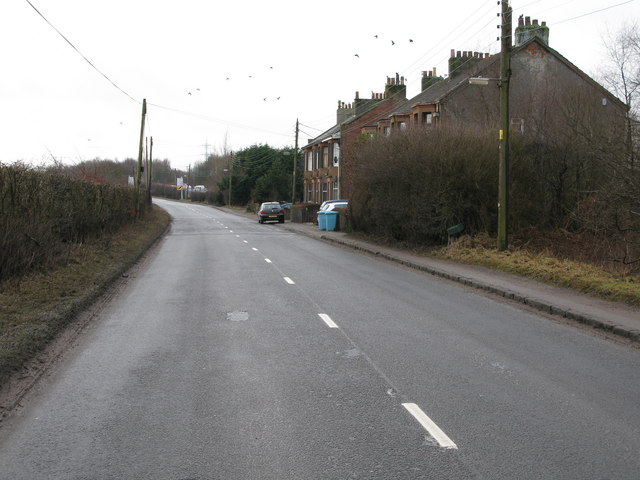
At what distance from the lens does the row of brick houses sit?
2352 cm

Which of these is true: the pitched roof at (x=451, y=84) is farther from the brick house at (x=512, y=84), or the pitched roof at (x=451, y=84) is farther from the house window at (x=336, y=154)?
the house window at (x=336, y=154)

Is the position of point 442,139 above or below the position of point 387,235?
above

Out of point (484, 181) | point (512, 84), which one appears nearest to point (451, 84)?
point (512, 84)

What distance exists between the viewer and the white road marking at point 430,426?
4.60 meters

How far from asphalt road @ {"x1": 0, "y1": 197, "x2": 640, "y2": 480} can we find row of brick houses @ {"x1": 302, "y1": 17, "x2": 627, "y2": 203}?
9.59m

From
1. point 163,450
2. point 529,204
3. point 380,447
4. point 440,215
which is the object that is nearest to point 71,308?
point 163,450

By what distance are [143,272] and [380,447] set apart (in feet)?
44.2

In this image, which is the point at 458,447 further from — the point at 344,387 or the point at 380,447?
the point at 344,387

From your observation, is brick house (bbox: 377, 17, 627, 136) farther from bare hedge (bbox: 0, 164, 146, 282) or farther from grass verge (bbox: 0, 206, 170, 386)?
grass verge (bbox: 0, 206, 170, 386)

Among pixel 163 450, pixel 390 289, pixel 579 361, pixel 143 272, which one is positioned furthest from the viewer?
pixel 143 272

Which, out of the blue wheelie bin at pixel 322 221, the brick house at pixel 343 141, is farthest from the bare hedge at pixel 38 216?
the brick house at pixel 343 141

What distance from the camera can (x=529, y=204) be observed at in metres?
20.9

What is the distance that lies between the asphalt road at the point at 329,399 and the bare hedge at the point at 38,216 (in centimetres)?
275

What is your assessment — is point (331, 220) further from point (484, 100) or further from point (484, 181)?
point (484, 181)
